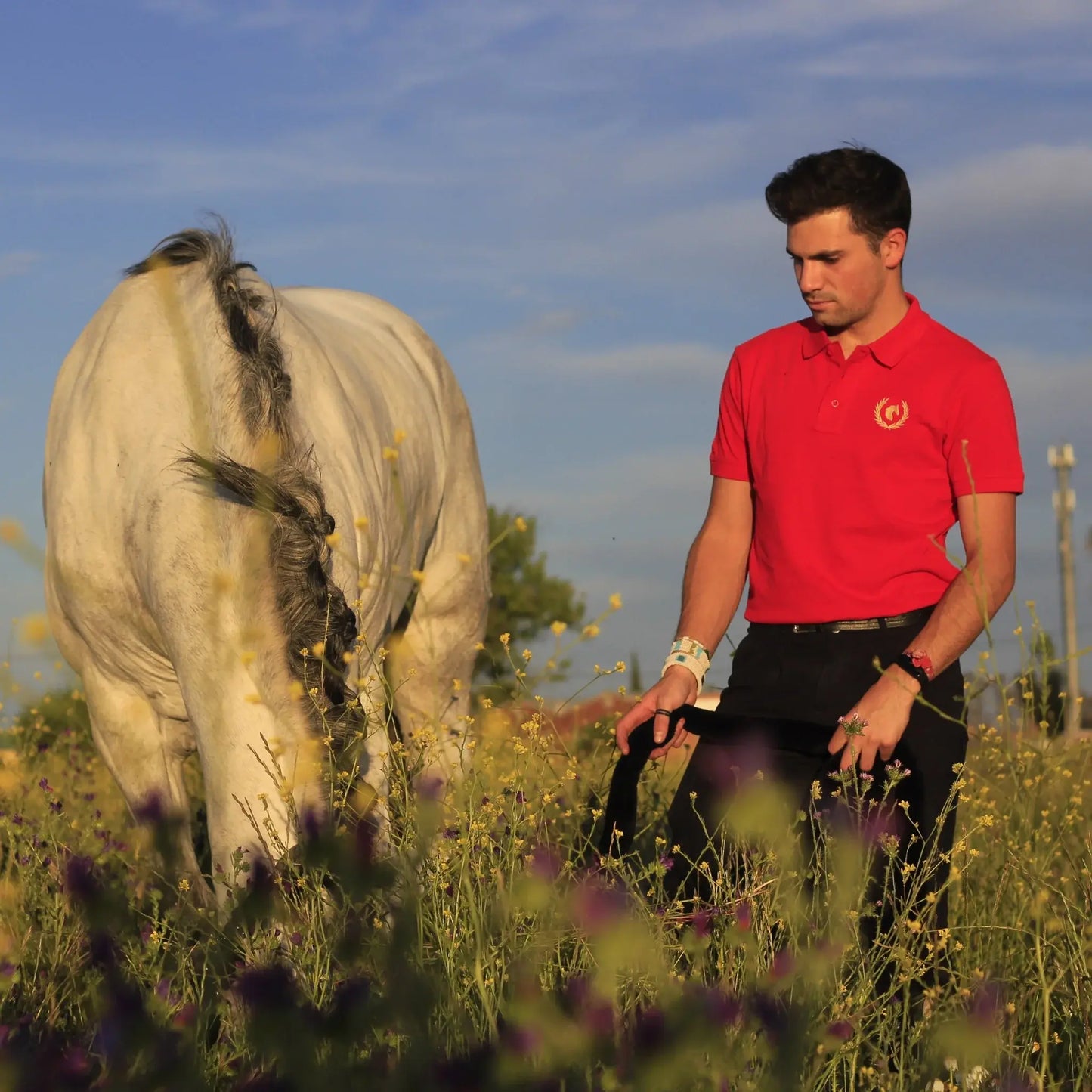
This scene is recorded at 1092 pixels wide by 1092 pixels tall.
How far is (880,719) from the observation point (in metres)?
3.62

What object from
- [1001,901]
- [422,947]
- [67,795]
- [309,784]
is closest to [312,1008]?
[422,947]

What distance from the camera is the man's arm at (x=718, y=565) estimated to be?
4332 millimetres

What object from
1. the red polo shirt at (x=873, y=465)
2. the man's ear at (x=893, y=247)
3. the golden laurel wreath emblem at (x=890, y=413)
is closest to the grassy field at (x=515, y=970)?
the red polo shirt at (x=873, y=465)

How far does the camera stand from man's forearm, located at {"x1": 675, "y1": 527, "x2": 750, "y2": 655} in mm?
4324

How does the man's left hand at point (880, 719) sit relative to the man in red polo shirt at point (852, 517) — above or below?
below

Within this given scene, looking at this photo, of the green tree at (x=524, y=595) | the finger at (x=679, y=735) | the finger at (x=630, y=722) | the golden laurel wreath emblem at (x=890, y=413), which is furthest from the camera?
the green tree at (x=524, y=595)

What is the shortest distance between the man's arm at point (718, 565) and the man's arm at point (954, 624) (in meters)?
0.55

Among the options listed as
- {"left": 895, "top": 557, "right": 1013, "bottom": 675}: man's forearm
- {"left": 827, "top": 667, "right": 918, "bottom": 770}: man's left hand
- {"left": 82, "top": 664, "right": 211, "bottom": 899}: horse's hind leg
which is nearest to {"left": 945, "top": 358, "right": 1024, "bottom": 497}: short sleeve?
{"left": 895, "top": 557, "right": 1013, "bottom": 675}: man's forearm

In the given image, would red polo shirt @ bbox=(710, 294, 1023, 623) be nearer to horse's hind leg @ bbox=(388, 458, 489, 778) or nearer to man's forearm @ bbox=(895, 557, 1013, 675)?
man's forearm @ bbox=(895, 557, 1013, 675)

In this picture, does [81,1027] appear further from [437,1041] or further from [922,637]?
[922,637]

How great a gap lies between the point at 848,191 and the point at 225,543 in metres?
1.90

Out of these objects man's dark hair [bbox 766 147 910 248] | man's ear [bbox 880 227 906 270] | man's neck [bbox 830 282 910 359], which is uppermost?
man's dark hair [bbox 766 147 910 248]

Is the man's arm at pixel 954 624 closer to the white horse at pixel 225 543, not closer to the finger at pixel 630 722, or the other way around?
the finger at pixel 630 722

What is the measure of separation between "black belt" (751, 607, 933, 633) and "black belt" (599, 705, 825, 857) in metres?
0.35
